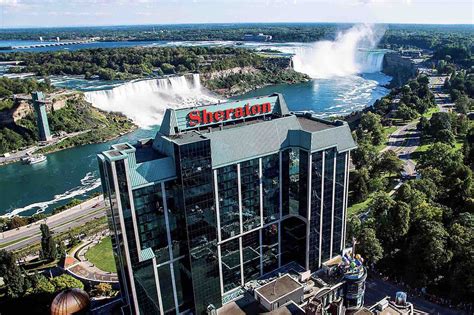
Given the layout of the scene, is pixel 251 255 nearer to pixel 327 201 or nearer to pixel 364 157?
pixel 327 201

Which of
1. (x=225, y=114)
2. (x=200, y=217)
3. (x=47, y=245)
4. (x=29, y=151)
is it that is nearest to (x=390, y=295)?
(x=200, y=217)

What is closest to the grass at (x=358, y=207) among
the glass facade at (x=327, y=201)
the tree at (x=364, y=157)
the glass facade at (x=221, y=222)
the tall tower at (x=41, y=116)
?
the tree at (x=364, y=157)

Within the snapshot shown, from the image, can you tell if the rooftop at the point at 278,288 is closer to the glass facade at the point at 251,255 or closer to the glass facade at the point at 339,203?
the glass facade at the point at 251,255

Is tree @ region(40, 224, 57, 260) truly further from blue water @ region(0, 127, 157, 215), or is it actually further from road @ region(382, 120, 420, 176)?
road @ region(382, 120, 420, 176)

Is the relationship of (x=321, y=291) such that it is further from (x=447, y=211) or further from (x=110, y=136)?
(x=110, y=136)

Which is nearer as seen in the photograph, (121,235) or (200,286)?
(121,235)

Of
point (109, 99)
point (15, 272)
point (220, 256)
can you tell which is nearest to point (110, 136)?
point (109, 99)
